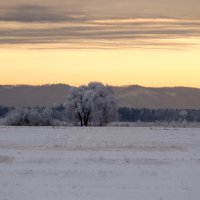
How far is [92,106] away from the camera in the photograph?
105 metres

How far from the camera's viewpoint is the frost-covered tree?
342 feet

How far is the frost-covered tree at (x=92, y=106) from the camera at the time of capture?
10412cm

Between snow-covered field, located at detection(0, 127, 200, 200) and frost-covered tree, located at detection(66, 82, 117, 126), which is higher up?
frost-covered tree, located at detection(66, 82, 117, 126)

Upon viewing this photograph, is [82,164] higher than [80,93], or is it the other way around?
[80,93]

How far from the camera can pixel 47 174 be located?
23672mm

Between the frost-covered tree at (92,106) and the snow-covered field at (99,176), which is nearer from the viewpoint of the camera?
the snow-covered field at (99,176)

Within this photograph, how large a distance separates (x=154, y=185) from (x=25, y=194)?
4.52 meters

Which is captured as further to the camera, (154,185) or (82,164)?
(82,164)

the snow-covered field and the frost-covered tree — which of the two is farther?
the frost-covered tree

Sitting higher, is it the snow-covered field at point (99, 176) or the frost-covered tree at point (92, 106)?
the frost-covered tree at point (92, 106)

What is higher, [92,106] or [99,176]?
[92,106]

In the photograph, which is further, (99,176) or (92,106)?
(92,106)

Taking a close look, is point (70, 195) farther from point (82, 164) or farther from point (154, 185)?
point (82, 164)

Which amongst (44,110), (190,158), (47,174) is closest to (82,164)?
(47,174)
